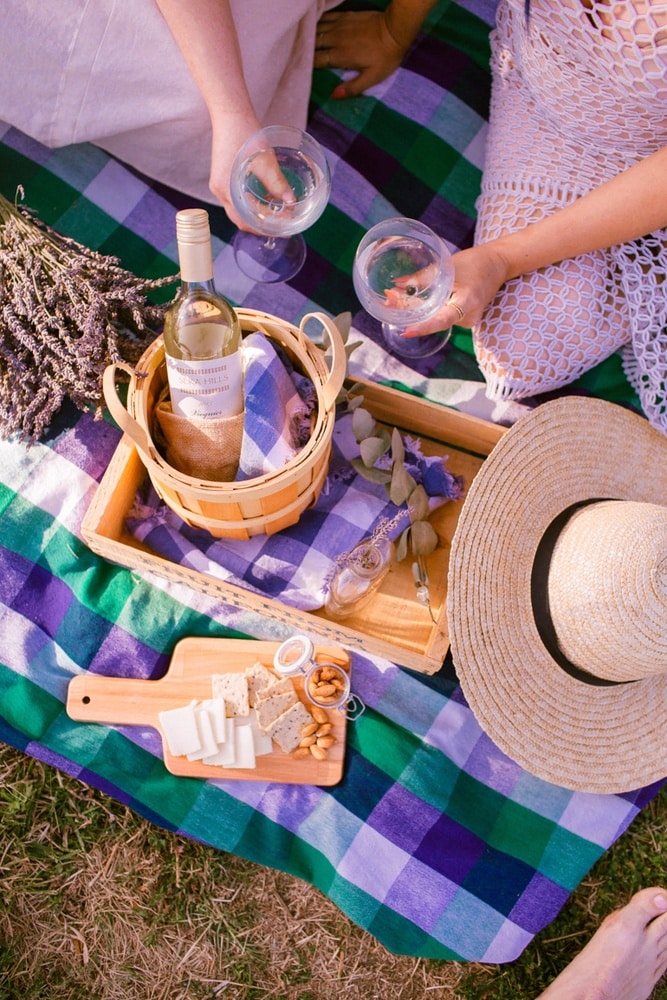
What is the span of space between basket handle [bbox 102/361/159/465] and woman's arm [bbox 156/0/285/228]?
0.43 m

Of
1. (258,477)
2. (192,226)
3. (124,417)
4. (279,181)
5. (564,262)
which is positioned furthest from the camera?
(564,262)

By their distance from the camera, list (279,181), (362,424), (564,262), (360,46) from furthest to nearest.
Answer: (360,46)
(564,262)
(362,424)
(279,181)

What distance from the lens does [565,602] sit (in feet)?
3.82

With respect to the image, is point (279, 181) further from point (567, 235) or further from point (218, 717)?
point (218, 717)

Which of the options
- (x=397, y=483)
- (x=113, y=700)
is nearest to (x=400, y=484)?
(x=397, y=483)

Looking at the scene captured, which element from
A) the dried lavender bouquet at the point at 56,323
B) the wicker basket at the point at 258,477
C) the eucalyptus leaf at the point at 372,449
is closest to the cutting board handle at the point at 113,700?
the wicker basket at the point at 258,477

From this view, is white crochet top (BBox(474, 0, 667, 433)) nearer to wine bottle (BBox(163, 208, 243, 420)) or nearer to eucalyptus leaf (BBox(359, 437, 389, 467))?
eucalyptus leaf (BBox(359, 437, 389, 467))

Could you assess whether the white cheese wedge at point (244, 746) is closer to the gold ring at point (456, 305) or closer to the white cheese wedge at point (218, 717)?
the white cheese wedge at point (218, 717)

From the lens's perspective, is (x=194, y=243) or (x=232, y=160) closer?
(x=194, y=243)

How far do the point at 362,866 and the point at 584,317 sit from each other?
1.07 m

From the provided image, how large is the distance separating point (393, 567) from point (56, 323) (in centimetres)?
69

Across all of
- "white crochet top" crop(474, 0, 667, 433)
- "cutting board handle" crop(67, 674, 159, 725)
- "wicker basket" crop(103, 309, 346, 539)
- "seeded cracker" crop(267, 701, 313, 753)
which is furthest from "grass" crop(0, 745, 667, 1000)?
"white crochet top" crop(474, 0, 667, 433)

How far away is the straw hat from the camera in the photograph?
1125 mm

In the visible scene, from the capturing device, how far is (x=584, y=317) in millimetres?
1435
